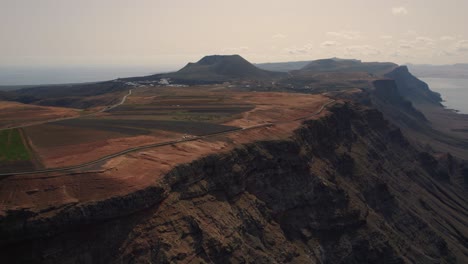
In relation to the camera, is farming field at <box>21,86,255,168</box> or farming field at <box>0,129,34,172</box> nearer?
farming field at <box>0,129,34,172</box>

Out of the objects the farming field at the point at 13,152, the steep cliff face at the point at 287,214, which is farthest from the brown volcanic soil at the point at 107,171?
the farming field at the point at 13,152

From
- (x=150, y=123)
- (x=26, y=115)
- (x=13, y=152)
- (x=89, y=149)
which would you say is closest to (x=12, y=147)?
(x=13, y=152)

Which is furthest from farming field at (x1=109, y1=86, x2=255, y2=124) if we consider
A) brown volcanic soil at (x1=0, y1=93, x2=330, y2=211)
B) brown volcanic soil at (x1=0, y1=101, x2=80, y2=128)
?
brown volcanic soil at (x1=0, y1=93, x2=330, y2=211)

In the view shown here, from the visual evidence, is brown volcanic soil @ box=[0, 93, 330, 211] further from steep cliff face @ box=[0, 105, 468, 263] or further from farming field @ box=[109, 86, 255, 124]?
farming field @ box=[109, 86, 255, 124]

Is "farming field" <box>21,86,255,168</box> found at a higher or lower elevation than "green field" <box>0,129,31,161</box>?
lower

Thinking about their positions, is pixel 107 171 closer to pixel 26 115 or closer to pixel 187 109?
pixel 26 115

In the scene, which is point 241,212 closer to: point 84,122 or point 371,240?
point 371,240

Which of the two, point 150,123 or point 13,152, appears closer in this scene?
point 13,152
